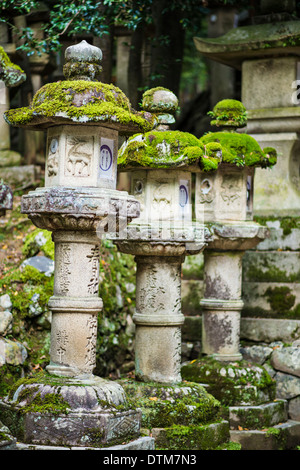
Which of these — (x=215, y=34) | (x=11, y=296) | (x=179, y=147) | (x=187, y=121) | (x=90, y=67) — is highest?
(x=215, y=34)

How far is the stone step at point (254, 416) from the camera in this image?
26.0 ft

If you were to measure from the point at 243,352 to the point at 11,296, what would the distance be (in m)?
2.75

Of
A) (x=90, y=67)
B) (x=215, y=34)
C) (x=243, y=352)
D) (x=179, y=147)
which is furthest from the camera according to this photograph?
(x=215, y=34)

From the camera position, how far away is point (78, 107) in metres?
5.93

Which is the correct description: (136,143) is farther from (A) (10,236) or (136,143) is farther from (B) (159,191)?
(A) (10,236)

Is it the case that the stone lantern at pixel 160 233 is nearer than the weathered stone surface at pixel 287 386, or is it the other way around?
the stone lantern at pixel 160 233

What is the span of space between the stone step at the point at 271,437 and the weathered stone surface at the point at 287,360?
2.06 feet

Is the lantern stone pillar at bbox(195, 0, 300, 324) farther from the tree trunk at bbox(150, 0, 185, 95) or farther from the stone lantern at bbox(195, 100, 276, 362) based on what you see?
the tree trunk at bbox(150, 0, 185, 95)

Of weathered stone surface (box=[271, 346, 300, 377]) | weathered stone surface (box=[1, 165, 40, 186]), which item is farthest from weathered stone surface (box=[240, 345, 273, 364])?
weathered stone surface (box=[1, 165, 40, 186])

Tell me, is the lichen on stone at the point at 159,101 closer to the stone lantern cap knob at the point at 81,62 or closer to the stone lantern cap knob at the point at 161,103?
the stone lantern cap knob at the point at 161,103

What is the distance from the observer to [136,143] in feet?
23.8

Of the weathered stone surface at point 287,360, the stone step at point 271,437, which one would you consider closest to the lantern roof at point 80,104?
the stone step at point 271,437

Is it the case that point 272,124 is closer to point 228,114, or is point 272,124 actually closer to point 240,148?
point 228,114
